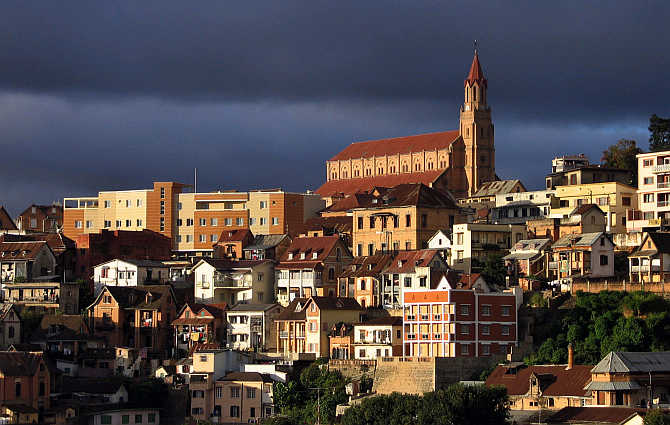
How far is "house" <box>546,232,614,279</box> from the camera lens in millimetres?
107750

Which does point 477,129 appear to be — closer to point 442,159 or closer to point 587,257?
point 442,159

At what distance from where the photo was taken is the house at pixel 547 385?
91.1 m

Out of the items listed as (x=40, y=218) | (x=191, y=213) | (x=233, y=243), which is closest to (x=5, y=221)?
(x=40, y=218)

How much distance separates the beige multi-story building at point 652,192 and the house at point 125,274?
42.7 meters

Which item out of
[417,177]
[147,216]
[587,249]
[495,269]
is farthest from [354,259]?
[417,177]

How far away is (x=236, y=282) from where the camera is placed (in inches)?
4919

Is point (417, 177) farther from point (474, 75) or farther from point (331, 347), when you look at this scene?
point (331, 347)

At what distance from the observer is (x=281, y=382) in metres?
104

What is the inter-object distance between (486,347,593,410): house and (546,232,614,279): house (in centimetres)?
1440

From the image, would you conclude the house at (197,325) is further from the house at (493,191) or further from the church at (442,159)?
the church at (442,159)

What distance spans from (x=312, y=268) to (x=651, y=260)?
30343mm

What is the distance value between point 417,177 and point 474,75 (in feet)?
50.6

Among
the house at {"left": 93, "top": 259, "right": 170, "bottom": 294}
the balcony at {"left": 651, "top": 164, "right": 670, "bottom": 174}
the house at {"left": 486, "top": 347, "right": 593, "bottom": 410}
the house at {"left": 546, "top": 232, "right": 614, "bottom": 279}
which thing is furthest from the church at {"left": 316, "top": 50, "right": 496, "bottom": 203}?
the house at {"left": 486, "top": 347, "right": 593, "bottom": 410}

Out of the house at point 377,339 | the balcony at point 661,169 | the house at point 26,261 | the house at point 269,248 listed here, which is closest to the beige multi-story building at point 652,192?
the balcony at point 661,169
